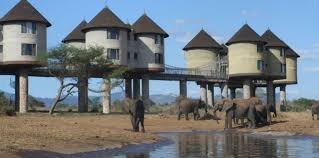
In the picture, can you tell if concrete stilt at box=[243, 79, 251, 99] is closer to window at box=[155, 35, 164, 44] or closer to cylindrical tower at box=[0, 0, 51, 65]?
window at box=[155, 35, 164, 44]

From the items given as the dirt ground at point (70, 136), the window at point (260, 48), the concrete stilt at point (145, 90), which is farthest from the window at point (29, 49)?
the window at point (260, 48)

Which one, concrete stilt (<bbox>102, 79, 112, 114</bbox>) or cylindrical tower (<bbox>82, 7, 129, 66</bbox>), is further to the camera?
cylindrical tower (<bbox>82, 7, 129, 66</bbox>)

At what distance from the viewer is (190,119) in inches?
2211

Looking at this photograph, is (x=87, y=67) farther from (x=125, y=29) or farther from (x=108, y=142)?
(x=108, y=142)

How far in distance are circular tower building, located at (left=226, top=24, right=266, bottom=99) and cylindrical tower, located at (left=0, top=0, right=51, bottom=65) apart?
27.6 meters

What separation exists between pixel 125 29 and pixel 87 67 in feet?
31.0

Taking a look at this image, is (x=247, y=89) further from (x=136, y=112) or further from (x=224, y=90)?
(x=136, y=112)

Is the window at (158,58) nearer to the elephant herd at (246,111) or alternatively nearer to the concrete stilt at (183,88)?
the concrete stilt at (183,88)

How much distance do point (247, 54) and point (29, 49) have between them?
3043 cm

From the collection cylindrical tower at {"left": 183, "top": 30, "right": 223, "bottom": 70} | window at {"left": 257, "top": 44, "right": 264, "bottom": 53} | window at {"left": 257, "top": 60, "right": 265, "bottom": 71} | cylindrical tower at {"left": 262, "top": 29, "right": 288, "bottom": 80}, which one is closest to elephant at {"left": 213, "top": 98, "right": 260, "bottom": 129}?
window at {"left": 257, "top": 60, "right": 265, "bottom": 71}

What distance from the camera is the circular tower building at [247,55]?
274ft

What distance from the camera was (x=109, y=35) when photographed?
7281cm

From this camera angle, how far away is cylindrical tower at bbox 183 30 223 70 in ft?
300

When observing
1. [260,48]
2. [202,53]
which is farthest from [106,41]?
[260,48]
